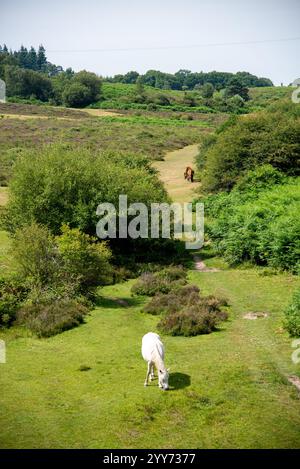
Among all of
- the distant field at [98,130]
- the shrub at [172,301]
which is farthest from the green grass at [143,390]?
the distant field at [98,130]

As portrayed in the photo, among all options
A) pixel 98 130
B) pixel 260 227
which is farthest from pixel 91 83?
pixel 260 227

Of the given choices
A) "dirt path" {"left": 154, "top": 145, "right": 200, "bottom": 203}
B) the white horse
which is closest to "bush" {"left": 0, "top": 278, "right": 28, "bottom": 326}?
the white horse

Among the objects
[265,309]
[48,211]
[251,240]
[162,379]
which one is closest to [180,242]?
[251,240]

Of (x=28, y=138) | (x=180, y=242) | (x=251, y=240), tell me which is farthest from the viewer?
(x=28, y=138)

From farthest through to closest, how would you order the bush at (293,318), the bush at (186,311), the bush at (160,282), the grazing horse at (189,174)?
the grazing horse at (189,174) < the bush at (160,282) < the bush at (186,311) < the bush at (293,318)

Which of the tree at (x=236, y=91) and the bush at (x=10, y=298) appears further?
the tree at (x=236, y=91)

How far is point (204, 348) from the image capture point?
78.5ft

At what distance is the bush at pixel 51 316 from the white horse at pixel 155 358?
717cm

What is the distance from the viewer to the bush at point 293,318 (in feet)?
79.3

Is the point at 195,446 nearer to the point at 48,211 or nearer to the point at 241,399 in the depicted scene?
the point at 241,399

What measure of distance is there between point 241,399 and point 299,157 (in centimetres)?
4451

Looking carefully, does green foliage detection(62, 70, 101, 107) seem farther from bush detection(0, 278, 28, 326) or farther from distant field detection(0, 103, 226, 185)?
bush detection(0, 278, 28, 326)

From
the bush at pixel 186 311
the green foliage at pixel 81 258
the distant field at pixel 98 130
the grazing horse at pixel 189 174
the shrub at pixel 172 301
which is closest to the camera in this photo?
the bush at pixel 186 311

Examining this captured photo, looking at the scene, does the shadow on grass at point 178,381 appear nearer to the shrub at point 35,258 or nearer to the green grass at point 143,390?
the green grass at point 143,390
